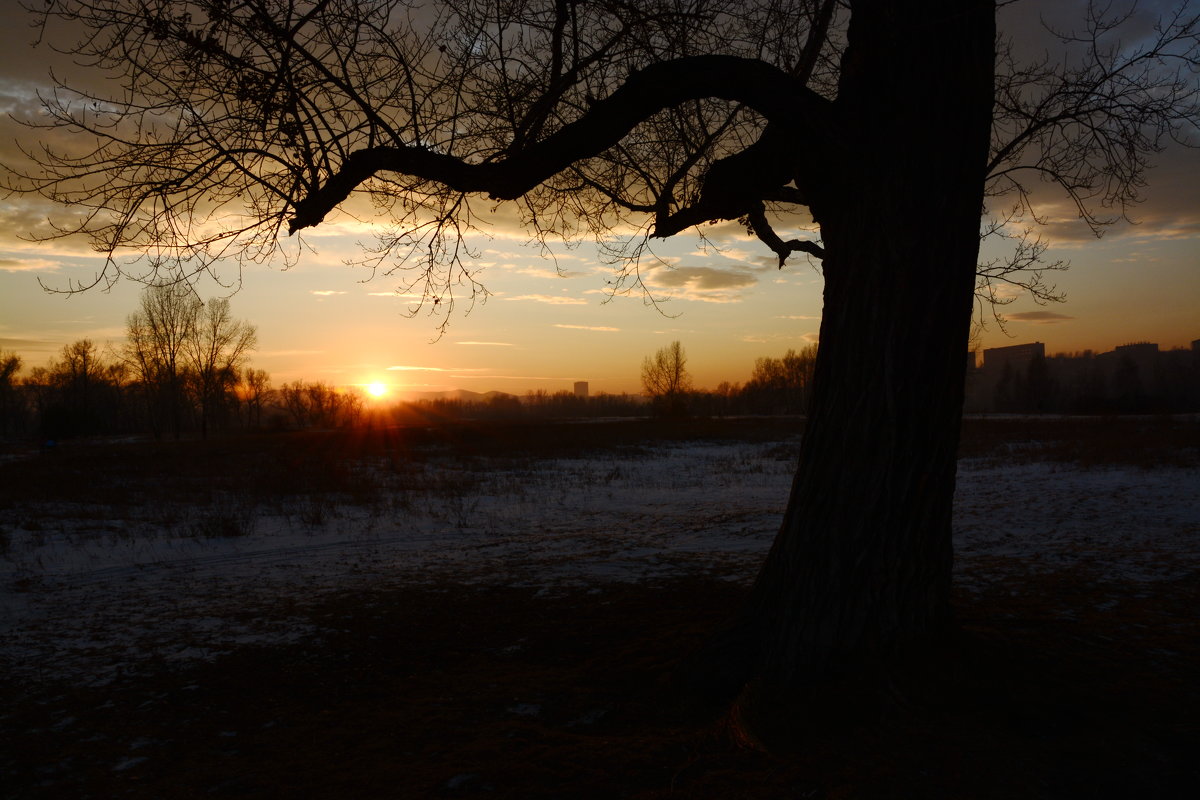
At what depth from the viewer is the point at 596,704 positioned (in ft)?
12.8

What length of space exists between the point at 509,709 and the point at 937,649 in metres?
2.40

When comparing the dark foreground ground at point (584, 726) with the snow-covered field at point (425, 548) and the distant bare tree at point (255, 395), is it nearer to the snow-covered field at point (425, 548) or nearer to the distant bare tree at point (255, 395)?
the snow-covered field at point (425, 548)

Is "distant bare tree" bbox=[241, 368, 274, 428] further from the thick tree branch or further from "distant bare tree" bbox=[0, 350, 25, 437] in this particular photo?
the thick tree branch

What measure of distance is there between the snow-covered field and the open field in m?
0.06

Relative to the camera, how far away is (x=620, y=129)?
12.7 feet

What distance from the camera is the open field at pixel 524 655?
3016mm

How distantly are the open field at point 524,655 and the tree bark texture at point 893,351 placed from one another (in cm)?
50

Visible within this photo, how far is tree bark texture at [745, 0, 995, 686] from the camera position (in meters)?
3.58

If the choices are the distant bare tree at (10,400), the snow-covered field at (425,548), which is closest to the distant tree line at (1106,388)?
the snow-covered field at (425,548)

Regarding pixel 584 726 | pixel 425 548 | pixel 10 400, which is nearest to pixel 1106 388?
pixel 425 548

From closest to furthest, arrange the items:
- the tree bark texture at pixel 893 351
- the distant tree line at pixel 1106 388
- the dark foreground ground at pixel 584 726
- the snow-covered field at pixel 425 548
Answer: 1. the dark foreground ground at pixel 584 726
2. the tree bark texture at pixel 893 351
3. the snow-covered field at pixel 425 548
4. the distant tree line at pixel 1106 388

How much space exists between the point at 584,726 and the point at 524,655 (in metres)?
1.35

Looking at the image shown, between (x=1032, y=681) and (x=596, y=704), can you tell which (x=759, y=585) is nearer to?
(x=596, y=704)

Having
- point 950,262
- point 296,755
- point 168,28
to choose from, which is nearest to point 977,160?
point 950,262
